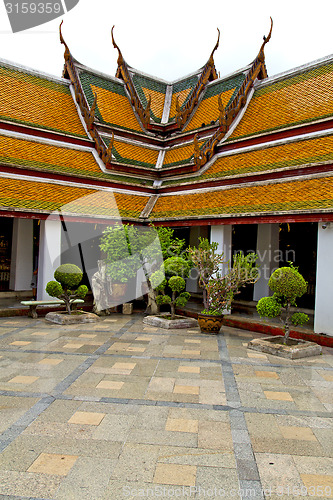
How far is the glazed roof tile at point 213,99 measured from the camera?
16.4m

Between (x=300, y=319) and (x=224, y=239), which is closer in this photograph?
(x=300, y=319)

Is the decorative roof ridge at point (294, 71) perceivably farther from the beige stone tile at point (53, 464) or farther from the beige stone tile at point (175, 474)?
the beige stone tile at point (53, 464)

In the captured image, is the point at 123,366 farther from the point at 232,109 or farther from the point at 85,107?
the point at 85,107

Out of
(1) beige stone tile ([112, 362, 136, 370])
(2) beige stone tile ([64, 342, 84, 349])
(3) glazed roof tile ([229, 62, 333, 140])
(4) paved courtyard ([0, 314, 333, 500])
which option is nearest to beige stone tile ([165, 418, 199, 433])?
(4) paved courtyard ([0, 314, 333, 500])

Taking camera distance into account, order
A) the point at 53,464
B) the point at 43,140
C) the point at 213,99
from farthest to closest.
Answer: the point at 213,99, the point at 43,140, the point at 53,464

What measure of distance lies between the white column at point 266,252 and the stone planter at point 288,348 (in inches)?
197

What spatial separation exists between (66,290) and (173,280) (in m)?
2.93

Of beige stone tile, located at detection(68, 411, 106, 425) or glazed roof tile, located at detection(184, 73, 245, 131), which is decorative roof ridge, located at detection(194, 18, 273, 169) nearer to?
glazed roof tile, located at detection(184, 73, 245, 131)

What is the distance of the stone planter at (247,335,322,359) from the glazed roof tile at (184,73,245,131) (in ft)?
33.4

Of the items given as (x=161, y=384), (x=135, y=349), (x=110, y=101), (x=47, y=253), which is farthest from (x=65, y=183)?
(x=161, y=384)

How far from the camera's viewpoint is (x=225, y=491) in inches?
133

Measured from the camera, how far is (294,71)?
14.7 meters

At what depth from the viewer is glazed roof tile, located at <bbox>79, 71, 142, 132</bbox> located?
16.7 meters

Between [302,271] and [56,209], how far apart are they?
27.4 ft
